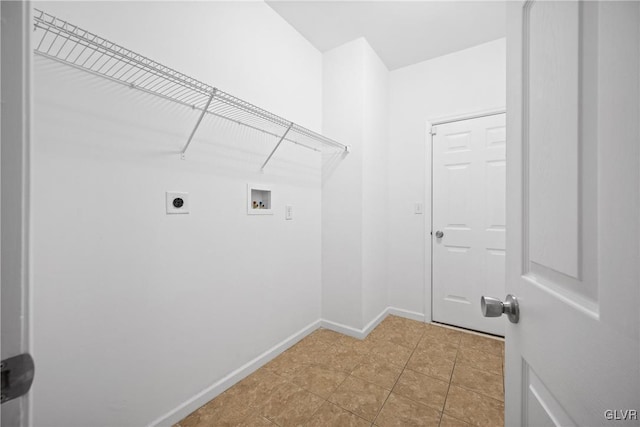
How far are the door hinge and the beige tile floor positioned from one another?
1310 millimetres

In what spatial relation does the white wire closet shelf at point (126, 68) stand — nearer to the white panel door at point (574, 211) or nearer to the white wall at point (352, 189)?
the white wall at point (352, 189)

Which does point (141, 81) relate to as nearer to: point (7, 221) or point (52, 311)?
point (52, 311)

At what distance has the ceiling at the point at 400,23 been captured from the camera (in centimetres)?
192

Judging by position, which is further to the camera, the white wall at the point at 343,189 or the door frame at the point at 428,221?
the door frame at the point at 428,221

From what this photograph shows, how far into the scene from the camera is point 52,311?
98 centimetres

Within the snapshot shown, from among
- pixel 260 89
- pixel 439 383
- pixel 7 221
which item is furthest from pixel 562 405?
pixel 260 89

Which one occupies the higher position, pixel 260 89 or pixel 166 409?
pixel 260 89

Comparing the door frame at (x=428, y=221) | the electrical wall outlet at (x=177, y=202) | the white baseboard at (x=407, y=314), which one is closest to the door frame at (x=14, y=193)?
the electrical wall outlet at (x=177, y=202)

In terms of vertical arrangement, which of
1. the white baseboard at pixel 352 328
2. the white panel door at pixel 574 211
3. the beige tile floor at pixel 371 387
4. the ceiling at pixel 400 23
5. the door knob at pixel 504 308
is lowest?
the beige tile floor at pixel 371 387

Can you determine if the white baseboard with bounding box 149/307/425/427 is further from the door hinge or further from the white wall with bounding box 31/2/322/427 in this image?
the door hinge

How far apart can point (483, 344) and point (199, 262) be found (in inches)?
90.7

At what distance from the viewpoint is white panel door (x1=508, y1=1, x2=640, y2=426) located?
0.32m

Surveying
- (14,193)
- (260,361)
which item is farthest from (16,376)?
(260,361)

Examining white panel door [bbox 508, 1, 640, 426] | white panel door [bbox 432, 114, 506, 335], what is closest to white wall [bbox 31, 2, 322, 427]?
white panel door [bbox 508, 1, 640, 426]
